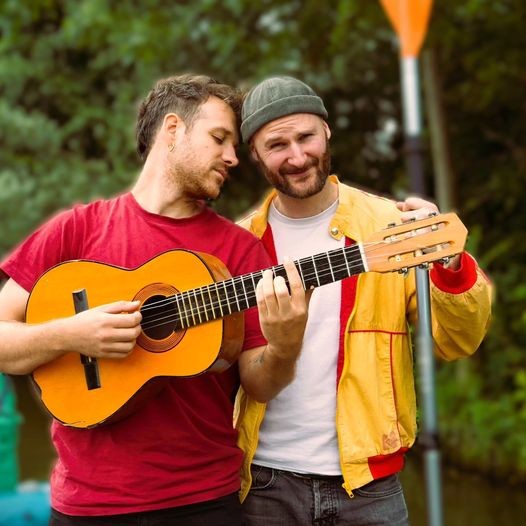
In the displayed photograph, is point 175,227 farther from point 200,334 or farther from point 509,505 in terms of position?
point 509,505

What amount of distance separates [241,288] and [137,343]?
0.30 meters

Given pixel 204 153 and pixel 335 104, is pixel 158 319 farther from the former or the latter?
pixel 335 104

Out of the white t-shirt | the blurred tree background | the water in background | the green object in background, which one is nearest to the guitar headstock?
the white t-shirt

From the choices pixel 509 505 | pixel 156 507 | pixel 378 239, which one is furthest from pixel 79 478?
pixel 509 505

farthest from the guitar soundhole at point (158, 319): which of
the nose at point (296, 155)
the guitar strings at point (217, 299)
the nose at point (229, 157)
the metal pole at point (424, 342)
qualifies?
the metal pole at point (424, 342)

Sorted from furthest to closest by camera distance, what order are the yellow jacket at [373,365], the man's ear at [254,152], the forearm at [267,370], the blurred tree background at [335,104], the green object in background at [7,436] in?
the blurred tree background at [335,104] < the green object in background at [7,436] < the man's ear at [254,152] < the yellow jacket at [373,365] < the forearm at [267,370]

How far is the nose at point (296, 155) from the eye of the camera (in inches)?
104

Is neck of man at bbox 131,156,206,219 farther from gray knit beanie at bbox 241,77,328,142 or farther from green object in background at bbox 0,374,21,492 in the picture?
green object in background at bbox 0,374,21,492

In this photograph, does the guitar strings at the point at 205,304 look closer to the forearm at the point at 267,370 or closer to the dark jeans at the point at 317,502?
the forearm at the point at 267,370

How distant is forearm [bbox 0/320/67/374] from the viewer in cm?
251

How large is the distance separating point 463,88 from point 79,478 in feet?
25.3

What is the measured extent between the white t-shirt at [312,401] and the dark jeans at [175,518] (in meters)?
0.25

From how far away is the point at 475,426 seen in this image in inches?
334

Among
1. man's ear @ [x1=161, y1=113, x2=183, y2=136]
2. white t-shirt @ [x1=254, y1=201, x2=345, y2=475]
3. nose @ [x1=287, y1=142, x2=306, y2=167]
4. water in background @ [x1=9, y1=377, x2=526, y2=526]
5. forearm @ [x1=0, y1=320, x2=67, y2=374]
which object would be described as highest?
man's ear @ [x1=161, y1=113, x2=183, y2=136]
